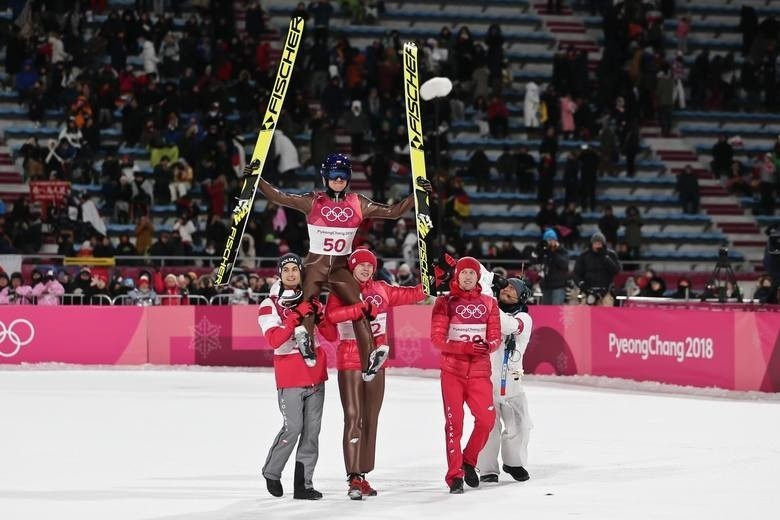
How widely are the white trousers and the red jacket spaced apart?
0.69 metres

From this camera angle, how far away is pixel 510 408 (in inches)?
473

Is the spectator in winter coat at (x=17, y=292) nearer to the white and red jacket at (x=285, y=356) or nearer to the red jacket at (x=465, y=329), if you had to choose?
the white and red jacket at (x=285, y=356)

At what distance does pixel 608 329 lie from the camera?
840 inches

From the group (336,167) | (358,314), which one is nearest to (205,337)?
(336,167)

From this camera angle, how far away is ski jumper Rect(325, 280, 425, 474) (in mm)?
11164

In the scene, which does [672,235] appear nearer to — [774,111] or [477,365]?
[774,111]

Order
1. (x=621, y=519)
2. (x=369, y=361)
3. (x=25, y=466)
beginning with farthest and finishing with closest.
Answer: (x=25, y=466) → (x=369, y=361) → (x=621, y=519)

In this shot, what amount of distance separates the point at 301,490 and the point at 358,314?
1.35 meters

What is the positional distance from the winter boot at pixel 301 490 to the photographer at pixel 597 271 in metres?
12.2

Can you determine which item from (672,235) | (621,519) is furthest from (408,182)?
(621,519)

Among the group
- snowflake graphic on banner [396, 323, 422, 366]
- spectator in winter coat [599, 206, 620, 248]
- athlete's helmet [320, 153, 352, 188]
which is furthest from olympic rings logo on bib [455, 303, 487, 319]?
spectator in winter coat [599, 206, 620, 248]

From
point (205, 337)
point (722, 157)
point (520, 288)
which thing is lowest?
point (205, 337)

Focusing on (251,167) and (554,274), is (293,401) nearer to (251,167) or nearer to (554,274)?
(251,167)

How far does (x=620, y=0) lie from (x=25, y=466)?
27.4m
